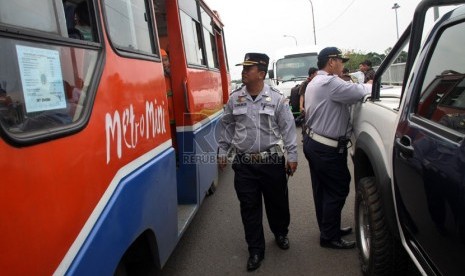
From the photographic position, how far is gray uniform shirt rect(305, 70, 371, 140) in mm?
3584

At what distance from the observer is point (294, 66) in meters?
14.7

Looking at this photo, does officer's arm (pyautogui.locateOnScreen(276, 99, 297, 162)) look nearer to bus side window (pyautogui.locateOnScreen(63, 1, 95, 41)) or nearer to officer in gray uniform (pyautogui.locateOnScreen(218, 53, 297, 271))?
officer in gray uniform (pyautogui.locateOnScreen(218, 53, 297, 271))

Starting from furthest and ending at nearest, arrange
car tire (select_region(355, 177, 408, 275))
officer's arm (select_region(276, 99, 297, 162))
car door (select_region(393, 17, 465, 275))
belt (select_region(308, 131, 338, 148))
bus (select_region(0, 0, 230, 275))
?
1. belt (select_region(308, 131, 338, 148))
2. officer's arm (select_region(276, 99, 297, 162))
3. car tire (select_region(355, 177, 408, 275))
4. car door (select_region(393, 17, 465, 275))
5. bus (select_region(0, 0, 230, 275))

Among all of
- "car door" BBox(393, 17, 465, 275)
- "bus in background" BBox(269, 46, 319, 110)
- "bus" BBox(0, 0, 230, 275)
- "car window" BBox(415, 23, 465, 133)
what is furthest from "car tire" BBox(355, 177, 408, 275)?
"bus in background" BBox(269, 46, 319, 110)

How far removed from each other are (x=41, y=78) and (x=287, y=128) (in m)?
2.34

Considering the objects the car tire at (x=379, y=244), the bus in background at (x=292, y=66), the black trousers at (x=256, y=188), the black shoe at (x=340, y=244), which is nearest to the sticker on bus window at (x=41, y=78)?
the black trousers at (x=256, y=188)

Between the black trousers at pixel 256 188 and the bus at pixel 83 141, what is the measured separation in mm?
675

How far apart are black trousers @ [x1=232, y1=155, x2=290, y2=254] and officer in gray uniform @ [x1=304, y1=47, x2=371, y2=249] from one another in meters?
0.39

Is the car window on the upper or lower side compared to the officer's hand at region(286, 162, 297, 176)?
upper

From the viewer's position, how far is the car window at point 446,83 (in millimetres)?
2047

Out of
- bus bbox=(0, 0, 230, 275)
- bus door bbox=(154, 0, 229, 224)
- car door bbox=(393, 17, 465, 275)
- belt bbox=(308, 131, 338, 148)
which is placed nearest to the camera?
bus bbox=(0, 0, 230, 275)

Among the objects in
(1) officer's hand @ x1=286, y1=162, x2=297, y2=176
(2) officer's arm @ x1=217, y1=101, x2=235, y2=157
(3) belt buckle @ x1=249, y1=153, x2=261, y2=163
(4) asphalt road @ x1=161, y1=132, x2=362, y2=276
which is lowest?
(4) asphalt road @ x1=161, y1=132, x2=362, y2=276

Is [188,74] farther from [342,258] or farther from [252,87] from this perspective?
[342,258]

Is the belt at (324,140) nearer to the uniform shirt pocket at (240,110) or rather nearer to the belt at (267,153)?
the belt at (267,153)
